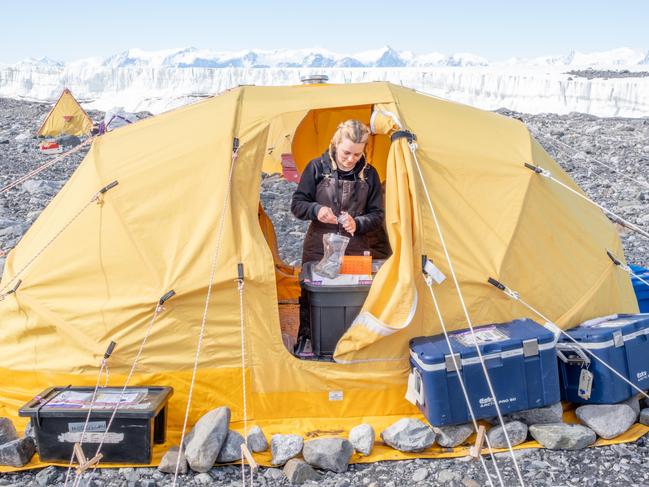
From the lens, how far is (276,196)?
1130 cm

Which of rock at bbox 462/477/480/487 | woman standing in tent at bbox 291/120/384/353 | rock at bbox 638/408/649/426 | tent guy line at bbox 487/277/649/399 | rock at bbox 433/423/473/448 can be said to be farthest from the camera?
woman standing in tent at bbox 291/120/384/353

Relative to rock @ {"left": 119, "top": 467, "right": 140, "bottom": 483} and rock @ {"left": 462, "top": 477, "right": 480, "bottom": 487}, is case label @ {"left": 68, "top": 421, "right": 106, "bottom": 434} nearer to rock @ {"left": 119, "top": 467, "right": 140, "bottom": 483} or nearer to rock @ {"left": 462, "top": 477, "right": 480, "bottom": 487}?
rock @ {"left": 119, "top": 467, "right": 140, "bottom": 483}

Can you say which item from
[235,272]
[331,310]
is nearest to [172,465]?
[235,272]

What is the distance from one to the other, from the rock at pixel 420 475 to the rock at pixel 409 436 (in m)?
0.19

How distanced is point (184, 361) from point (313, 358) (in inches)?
37.7

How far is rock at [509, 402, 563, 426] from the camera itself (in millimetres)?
4441

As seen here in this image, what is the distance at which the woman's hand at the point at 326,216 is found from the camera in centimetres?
488

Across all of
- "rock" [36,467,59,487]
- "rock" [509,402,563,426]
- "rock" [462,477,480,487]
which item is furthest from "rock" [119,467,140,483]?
"rock" [509,402,563,426]

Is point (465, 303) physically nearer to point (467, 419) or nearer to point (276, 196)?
point (467, 419)

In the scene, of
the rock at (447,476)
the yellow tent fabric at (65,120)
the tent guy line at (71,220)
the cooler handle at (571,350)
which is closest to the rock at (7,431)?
the tent guy line at (71,220)

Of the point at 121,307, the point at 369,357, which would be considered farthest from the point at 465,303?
the point at 121,307

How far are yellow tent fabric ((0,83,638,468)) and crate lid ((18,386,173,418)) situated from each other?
18 cm

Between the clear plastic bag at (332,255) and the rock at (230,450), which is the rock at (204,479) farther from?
the clear plastic bag at (332,255)

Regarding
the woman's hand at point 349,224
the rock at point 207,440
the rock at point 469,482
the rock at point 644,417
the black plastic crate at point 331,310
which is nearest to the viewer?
the rock at point 469,482
